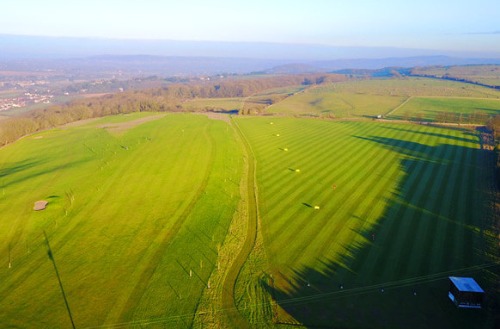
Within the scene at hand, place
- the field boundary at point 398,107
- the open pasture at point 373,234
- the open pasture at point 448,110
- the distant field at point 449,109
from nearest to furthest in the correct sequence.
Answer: the open pasture at point 373,234, the open pasture at point 448,110, the distant field at point 449,109, the field boundary at point 398,107

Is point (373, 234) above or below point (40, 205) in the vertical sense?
above

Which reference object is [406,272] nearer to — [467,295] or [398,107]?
[467,295]

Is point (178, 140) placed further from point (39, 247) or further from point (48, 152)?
point (39, 247)

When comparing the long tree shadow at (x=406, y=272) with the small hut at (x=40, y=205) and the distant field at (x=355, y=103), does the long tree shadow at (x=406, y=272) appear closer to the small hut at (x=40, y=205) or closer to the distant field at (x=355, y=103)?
the small hut at (x=40, y=205)

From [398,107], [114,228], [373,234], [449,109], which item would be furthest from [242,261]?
[398,107]

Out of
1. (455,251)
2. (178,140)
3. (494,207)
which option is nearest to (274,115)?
(178,140)

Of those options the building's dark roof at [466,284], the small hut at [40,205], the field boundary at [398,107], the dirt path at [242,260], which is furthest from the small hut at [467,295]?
the field boundary at [398,107]

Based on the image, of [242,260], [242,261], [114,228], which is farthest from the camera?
[114,228]
